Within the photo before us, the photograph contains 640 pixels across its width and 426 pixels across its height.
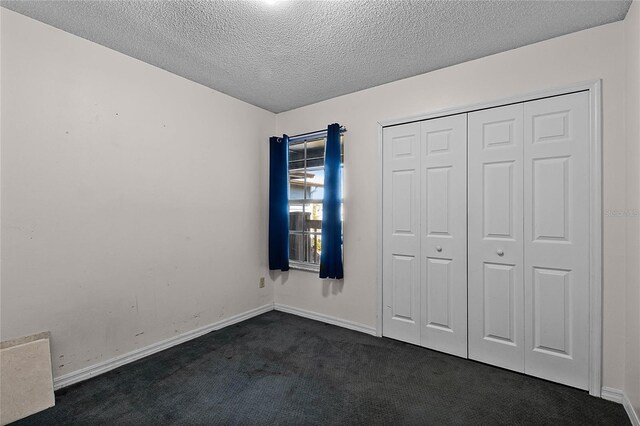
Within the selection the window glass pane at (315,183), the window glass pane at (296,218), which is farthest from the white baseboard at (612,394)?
the window glass pane at (296,218)

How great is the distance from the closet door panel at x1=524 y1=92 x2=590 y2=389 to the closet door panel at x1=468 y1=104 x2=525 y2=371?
66 mm

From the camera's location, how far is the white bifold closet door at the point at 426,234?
2697 millimetres

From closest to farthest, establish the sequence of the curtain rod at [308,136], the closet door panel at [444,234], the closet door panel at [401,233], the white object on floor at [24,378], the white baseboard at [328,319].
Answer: the white object on floor at [24,378] < the closet door panel at [444,234] < the closet door panel at [401,233] < the white baseboard at [328,319] < the curtain rod at [308,136]

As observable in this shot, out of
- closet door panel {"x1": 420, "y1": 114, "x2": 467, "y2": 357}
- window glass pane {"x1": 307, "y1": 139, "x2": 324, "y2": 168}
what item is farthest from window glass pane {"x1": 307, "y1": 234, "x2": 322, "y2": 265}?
closet door panel {"x1": 420, "y1": 114, "x2": 467, "y2": 357}

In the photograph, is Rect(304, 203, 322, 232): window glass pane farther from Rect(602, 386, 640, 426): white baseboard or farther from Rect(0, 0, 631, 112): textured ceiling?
Rect(602, 386, 640, 426): white baseboard

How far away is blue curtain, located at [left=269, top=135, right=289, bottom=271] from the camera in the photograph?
3744mm

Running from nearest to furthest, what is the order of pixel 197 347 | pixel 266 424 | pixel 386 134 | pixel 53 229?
1. pixel 266 424
2. pixel 53 229
3. pixel 197 347
4. pixel 386 134

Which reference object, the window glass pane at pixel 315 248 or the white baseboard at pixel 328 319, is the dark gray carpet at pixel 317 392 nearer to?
the white baseboard at pixel 328 319

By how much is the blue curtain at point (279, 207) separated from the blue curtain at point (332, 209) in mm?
622

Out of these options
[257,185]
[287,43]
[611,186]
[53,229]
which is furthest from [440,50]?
[53,229]

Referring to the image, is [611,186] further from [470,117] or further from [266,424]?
[266,424]

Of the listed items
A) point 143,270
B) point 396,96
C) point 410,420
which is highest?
point 396,96

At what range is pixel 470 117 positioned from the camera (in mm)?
2633

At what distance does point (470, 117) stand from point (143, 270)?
10.2 feet
